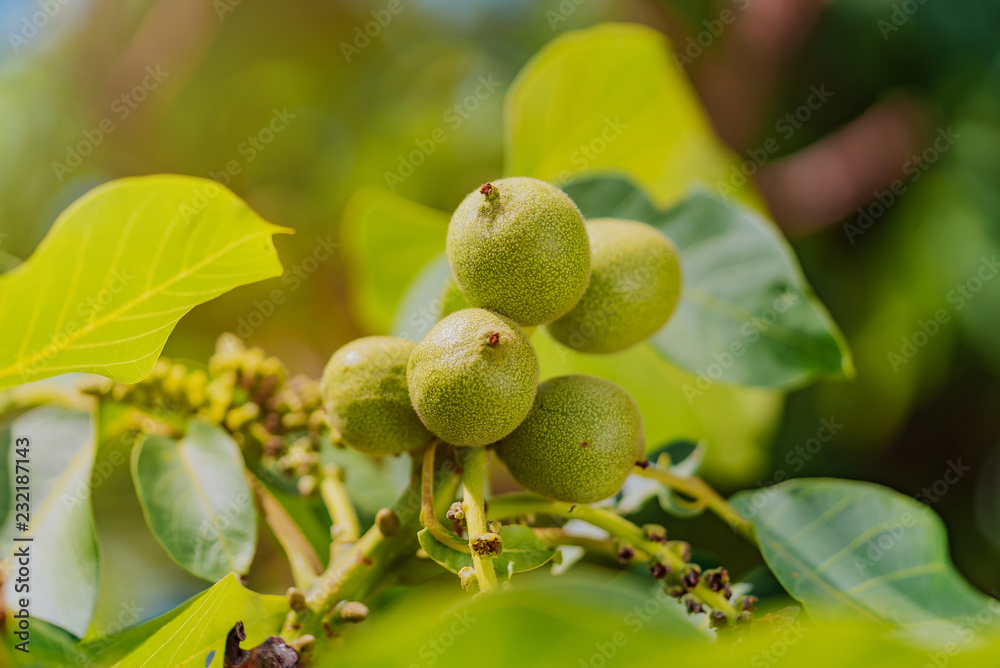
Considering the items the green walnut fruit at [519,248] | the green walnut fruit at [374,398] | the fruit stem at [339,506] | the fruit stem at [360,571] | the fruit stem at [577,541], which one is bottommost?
the fruit stem at [577,541]

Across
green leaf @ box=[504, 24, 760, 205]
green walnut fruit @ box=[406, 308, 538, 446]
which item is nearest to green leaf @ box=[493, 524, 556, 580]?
green walnut fruit @ box=[406, 308, 538, 446]

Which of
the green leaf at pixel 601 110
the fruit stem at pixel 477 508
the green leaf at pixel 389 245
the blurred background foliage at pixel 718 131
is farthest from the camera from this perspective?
the blurred background foliage at pixel 718 131

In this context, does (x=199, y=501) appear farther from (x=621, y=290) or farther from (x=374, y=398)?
(x=621, y=290)

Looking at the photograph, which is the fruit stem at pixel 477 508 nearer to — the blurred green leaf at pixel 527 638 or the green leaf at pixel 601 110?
the blurred green leaf at pixel 527 638

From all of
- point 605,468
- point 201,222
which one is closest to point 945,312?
point 605,468

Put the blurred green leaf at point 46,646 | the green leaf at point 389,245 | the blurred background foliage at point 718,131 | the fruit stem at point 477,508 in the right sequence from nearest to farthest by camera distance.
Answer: the fruit stem at point 477,508 → the blurred green leaf at point 46,646 → the green leaf at point 389,245 → the blurred background foliage at point 718,131

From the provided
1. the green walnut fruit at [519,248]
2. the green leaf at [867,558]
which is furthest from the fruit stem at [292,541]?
the green leaf at [867,558]

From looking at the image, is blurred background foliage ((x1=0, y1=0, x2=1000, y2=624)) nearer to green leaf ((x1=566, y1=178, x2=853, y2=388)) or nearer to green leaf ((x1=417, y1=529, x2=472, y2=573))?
green leaf ((x1=566, y1=178, x2=853, y2=388))
